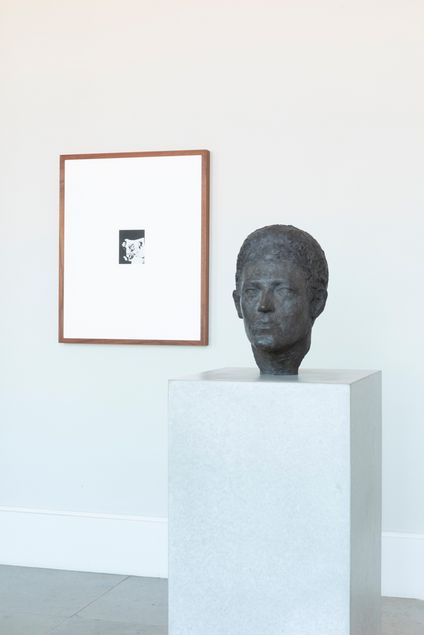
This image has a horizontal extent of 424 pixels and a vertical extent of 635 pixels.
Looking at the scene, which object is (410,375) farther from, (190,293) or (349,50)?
(349,50)

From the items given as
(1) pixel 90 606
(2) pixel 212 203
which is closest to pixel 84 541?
(1) pixel 90 606

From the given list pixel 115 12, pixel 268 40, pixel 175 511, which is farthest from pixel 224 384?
pixel 115 12

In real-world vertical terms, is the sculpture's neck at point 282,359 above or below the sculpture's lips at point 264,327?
below

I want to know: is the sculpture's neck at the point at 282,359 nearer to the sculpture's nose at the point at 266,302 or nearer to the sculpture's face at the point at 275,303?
the sculpture's face at the point at 275,303

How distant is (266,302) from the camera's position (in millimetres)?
3215

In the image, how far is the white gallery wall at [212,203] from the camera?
4.65 meters

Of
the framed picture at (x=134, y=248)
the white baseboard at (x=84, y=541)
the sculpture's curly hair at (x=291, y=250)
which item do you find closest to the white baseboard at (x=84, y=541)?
the white baseboard at (x=84, y=541)

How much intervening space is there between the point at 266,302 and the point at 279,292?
71mm

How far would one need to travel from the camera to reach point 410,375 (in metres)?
4.65

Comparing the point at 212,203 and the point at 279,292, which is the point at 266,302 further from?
the point at 212,203

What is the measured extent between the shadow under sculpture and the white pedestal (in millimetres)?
253

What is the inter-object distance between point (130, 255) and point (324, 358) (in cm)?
121

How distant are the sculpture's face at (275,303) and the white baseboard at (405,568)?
1835 mm

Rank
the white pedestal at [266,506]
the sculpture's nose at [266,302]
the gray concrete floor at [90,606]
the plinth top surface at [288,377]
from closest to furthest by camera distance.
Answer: the white pedestal at [266,506] → the plinth top surface at [288,377] → the sculpture's nose at [266,302] → the gray concrete floor at [90,606]
